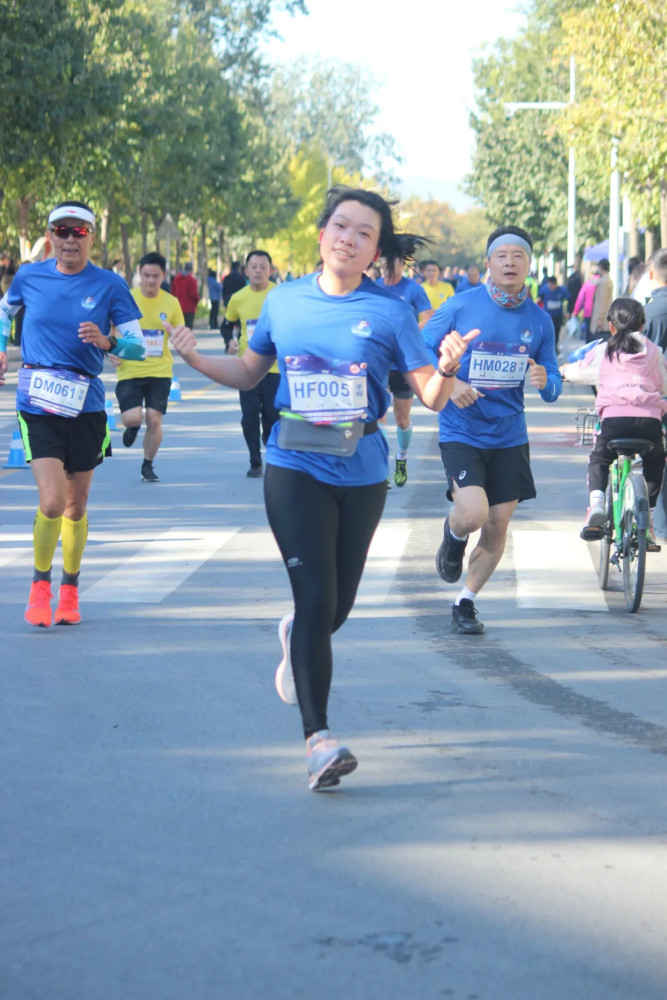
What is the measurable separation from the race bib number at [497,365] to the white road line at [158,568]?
2253 millimetres

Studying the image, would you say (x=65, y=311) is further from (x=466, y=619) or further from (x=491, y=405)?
(x=466, y=619)

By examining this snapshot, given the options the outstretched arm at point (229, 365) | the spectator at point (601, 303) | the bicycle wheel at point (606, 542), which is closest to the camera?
the outstretched arm at point (229, 365)

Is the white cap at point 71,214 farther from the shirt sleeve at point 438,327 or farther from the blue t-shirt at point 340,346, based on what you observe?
the blue t-shirt at point 340,346

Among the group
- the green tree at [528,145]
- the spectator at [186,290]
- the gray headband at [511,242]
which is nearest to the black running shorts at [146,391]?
the gray headband at [511,242]

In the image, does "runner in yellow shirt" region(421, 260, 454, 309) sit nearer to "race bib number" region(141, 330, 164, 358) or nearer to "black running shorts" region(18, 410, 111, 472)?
"race bib number" region(141, 330, 164, 358)

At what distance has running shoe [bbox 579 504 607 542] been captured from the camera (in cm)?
963

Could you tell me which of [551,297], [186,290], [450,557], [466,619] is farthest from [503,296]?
[186,290]

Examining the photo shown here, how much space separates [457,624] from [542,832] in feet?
11.0

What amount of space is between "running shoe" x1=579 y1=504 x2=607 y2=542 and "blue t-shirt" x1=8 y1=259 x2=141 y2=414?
10.2 feet

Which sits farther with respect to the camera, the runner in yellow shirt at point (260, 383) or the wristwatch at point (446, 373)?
the runner in yellow shirt at point (260, 383)

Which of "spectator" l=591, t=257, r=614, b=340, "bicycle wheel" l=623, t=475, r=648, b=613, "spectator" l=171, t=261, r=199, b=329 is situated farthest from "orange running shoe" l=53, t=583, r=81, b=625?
"spectator" l=171, t=261, r=199, b=329

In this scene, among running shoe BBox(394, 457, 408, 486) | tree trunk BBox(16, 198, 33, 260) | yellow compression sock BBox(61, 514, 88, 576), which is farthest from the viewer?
tree trunk BBox(16, 198, 33, 260)

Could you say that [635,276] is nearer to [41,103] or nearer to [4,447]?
[4,447]

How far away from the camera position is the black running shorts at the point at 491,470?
8.09 metres
